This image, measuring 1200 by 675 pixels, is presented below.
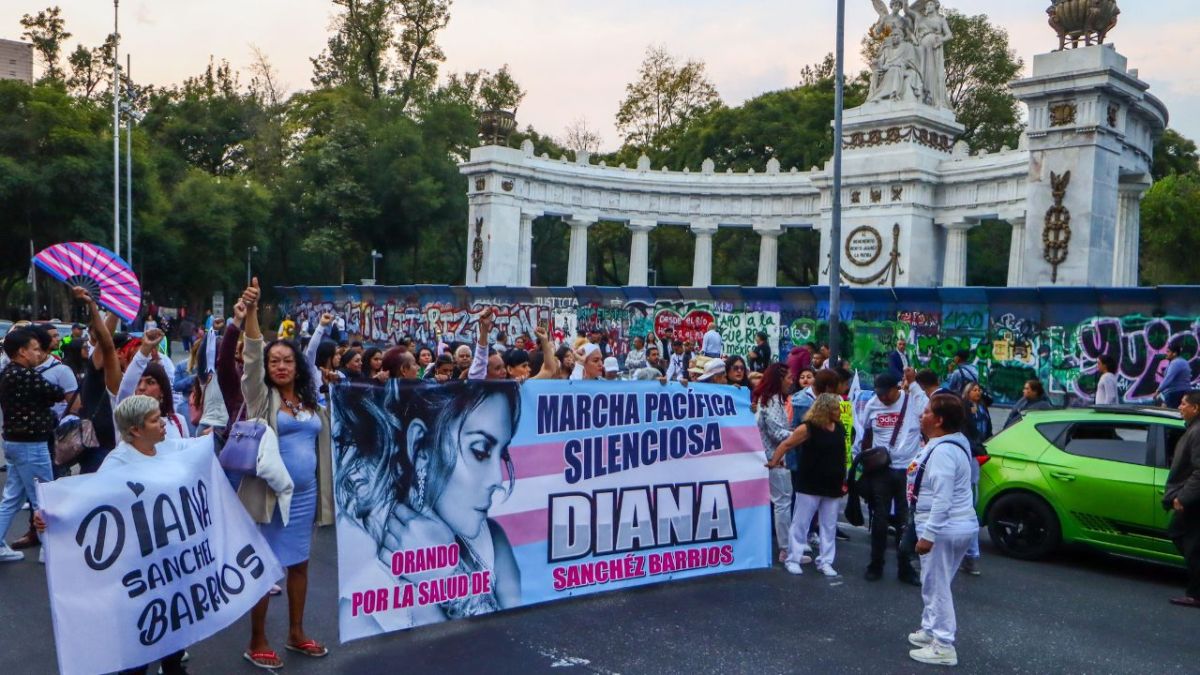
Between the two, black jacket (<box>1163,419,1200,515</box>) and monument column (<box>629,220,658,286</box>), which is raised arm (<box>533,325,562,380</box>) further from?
monument column (<box>629,220,658,286</box>)

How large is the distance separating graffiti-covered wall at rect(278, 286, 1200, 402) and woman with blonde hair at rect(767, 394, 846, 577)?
747 cm

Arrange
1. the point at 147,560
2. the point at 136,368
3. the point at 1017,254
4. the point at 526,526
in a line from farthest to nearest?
the point at 1017,254 < the point at 136,368 < the point at 526,526 < the point at 147,560

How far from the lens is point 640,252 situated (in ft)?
137

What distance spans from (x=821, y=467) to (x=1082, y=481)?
2.47m

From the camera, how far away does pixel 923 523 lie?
6.54 meters

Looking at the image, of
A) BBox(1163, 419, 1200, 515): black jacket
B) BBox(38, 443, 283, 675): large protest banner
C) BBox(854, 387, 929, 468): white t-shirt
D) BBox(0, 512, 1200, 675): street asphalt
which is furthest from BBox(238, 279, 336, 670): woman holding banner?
BBox(1163, 419, 1200, 515): black jacket

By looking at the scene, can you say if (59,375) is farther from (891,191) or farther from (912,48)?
(912,48)

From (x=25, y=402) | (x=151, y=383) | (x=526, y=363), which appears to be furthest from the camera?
(x=526, y=363)

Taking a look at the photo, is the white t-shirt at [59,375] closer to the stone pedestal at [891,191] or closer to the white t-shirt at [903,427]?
the white t-shirt at [903,427]

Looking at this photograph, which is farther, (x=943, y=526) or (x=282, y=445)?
(x=943, y=526)

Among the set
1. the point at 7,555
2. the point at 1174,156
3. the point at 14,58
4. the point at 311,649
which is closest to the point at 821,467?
the point at 311,649

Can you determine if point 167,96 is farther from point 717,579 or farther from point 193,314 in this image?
point 717,579

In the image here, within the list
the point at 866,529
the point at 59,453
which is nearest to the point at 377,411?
the point at 59,453

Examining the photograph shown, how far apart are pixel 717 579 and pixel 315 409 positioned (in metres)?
3.79
